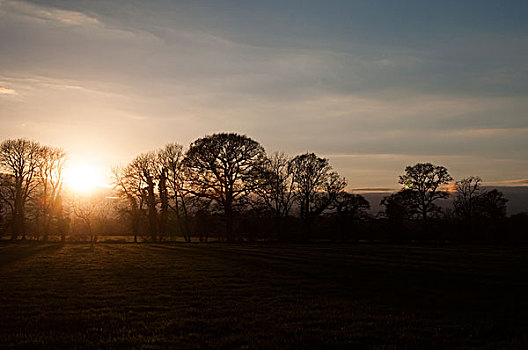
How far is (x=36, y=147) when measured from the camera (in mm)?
55094

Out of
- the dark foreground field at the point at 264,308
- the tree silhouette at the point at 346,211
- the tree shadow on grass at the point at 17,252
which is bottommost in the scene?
the dark foreground field at the point at 264,308

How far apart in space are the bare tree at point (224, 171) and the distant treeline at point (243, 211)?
127 millimetres

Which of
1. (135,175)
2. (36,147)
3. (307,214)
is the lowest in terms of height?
(307,214)

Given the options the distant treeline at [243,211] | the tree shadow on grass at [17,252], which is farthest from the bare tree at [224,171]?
the tree shadow on grass at [17,252]

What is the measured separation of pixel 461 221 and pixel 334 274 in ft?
127

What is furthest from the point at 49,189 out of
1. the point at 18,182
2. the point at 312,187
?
the point at 312,187

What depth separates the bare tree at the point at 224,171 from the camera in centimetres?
4731

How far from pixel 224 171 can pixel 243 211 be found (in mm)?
4951

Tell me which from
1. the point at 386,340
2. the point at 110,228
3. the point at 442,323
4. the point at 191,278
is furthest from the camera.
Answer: the point at 110,228

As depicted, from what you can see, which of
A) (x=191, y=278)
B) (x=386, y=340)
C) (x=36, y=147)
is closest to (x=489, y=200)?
(x=191, y=278)

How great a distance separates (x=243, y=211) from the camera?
47781mm

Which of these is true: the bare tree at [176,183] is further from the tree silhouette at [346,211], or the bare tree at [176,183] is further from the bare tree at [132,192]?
A: the tree silhouette at [346,211]

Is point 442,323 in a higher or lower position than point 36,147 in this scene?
lower

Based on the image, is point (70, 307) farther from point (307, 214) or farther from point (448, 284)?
point (307, 214)
